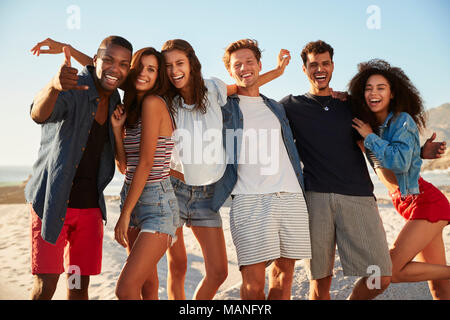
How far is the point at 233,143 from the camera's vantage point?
12.0 ft

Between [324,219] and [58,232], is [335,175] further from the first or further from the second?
[58,232]

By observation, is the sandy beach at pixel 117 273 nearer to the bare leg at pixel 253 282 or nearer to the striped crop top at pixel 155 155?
the bare leg at pixel 253 282

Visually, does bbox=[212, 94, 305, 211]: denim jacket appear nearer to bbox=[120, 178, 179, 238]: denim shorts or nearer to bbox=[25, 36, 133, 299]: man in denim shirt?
bbox=[120, 178, 179, 238]: denim shorts

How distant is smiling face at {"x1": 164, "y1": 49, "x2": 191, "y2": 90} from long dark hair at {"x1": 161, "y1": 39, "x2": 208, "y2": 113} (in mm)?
49

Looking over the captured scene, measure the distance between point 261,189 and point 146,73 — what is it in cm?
Result: 135

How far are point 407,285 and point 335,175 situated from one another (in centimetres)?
395

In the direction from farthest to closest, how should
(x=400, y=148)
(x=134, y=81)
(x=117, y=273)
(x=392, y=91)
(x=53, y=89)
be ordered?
(x=117, y=273) → (x=392, y=91) → (x=400, y=148) → (x=134, y=81) → (x=53, y=89)

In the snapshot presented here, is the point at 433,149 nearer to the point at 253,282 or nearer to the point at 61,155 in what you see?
the point at 253,282

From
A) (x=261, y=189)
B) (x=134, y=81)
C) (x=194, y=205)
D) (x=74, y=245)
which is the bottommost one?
(x=74, y=245)

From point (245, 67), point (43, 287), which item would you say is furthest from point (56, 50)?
point (43, 287)

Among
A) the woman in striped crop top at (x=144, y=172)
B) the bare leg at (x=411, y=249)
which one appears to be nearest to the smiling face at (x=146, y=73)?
the woman in striped crop top at (x=144, y=172)

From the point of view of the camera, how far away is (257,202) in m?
3.48

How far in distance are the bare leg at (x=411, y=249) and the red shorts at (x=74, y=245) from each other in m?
2.69

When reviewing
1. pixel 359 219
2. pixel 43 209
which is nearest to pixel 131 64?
pixel 43 209
